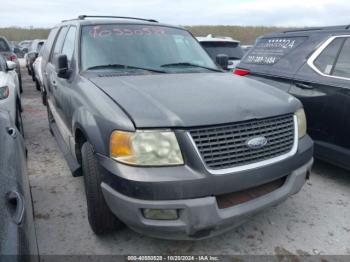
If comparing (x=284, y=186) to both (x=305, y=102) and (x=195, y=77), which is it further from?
(x=305, y=102)

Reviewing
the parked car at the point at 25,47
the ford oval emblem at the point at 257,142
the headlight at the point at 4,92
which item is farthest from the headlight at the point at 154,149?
the parked car at the point at 25,47

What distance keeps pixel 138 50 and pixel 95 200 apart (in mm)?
1745

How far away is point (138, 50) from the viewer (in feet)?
11.9

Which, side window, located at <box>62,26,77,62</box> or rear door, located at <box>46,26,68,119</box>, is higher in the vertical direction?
side window, located at <box>62,26,77,62</box>

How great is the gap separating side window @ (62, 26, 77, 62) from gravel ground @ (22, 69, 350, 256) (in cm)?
151

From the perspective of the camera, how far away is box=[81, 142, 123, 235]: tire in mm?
2633

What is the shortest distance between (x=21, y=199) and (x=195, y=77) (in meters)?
2.11

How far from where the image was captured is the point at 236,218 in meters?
2.42

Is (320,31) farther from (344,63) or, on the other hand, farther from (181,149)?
(181,149)

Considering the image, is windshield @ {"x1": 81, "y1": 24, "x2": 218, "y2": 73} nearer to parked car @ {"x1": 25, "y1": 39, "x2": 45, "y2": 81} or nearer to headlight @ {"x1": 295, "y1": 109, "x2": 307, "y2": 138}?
headlight @ {"x1": 295, "y1": 109, "x2": 307, "y2": 138}

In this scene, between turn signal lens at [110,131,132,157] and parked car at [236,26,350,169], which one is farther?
parked car at [236,26,350,169]

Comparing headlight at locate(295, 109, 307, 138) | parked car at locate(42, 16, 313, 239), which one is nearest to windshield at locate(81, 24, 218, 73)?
parked car at locate(42, 16, 313, 239)

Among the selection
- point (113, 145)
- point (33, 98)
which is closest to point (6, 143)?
point (113, 145)

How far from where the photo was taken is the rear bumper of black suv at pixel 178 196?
7.34ft
